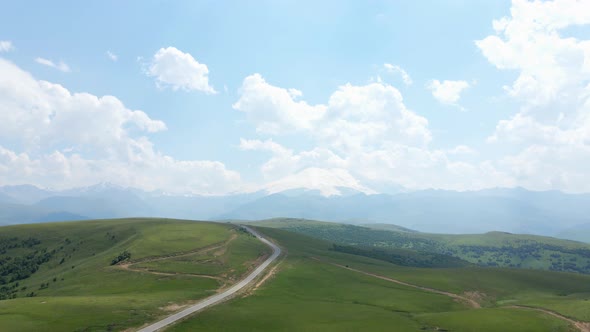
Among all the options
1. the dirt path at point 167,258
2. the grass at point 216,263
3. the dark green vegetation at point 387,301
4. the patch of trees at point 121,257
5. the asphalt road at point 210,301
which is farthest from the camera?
the patch of trees at point 121,257

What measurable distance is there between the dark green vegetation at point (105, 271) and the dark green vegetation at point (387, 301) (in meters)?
13.2

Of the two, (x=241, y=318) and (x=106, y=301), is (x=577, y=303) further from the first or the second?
(x=106, y=301)

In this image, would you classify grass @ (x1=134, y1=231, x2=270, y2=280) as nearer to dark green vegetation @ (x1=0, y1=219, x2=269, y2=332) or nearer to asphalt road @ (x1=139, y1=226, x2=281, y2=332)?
dark green vegetation @ (x1=0, y1=219, x2=269, y2=332)

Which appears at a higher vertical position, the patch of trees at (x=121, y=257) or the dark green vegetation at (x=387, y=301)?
the patch of trees at (x=121, y=257)

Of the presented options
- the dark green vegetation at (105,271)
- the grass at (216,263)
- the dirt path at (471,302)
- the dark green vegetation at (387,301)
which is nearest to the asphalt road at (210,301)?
the dark green vegetation at (387,301)

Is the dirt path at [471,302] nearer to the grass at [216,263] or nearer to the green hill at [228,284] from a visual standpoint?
the green hill at [228,284]

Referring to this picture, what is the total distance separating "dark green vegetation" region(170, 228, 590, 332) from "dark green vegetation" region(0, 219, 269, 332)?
1321 centimetres

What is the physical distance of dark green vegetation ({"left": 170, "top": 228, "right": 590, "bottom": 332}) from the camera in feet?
199

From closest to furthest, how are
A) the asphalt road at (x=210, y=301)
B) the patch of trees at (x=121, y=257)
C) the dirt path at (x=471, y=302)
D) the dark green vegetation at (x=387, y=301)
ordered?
the asphalt road at (x=210, y=301) → the dark green vegetation at (x=387, y=301) → the dirt path at (x=471, y=302) → the patch of trees at (x=121, y=257)

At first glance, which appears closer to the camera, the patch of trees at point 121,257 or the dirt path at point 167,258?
the dirt path at point 167,258

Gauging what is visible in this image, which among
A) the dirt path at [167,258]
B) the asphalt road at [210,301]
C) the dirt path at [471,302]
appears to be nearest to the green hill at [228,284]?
the dirt path at [167,258]

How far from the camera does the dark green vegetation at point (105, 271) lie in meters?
56.6

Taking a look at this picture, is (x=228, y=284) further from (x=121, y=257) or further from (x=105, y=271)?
(x=121, y=257)

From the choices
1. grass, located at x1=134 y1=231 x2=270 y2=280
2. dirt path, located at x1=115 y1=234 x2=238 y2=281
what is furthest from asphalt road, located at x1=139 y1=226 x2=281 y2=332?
dirt path, located at x1=115 y1=234 x2=238 y2=281
